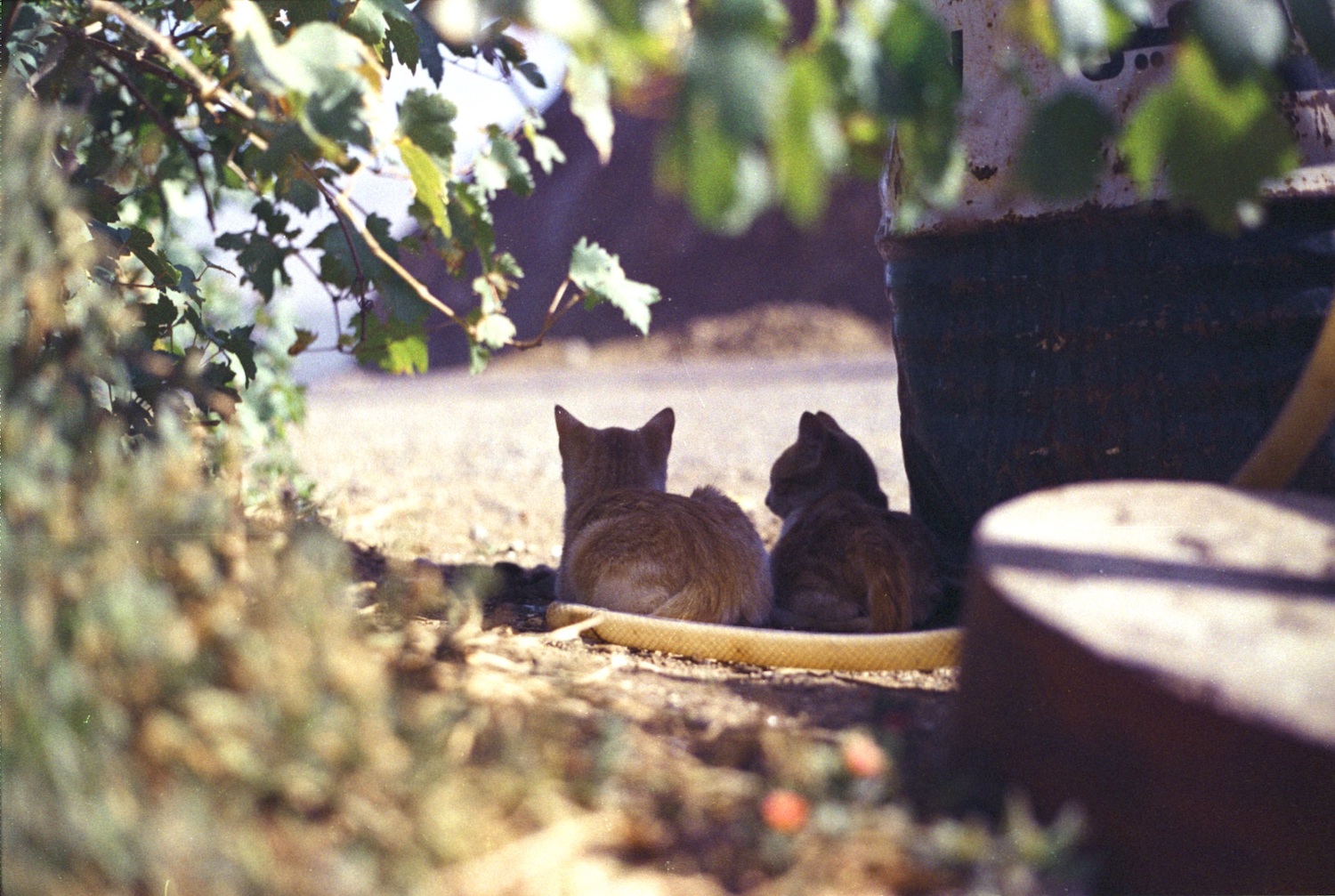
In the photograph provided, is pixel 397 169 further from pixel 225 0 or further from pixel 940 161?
pixel 940 161

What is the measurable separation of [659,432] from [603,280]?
1309mm

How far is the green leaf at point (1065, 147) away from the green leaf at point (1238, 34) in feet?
0.44

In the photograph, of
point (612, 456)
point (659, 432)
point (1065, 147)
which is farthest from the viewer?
point (659, 432)

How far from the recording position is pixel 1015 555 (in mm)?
1477

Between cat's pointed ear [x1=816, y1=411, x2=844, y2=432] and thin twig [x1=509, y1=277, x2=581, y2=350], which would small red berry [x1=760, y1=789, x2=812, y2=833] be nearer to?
Answer: thin twig [x1=509, y1=277, x2=581, y2=350]

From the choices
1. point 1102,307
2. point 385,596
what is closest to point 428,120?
point 385,596

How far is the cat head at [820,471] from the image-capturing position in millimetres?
4168

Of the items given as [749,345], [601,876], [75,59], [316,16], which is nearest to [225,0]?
[316,16]

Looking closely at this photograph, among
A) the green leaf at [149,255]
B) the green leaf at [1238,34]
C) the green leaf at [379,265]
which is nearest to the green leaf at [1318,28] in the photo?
the green leaf at [1238,34]

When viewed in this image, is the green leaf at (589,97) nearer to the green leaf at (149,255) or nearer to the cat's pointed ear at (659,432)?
the green leaf at (149,255)

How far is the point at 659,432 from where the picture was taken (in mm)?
4262

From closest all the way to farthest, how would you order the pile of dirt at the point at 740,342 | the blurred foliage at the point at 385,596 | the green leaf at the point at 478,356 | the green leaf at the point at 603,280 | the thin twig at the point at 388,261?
1. the blurred foliage at the point at 385,596
2. the thin twig at the point at 388,261
3. the green leaf at the point at 603,280
4. the green leaf at the point at 478,356
5. the pile of dirt at the point at 740,342

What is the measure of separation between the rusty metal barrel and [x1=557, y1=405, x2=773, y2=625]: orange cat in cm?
79

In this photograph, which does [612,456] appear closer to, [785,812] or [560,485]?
[560,485]
